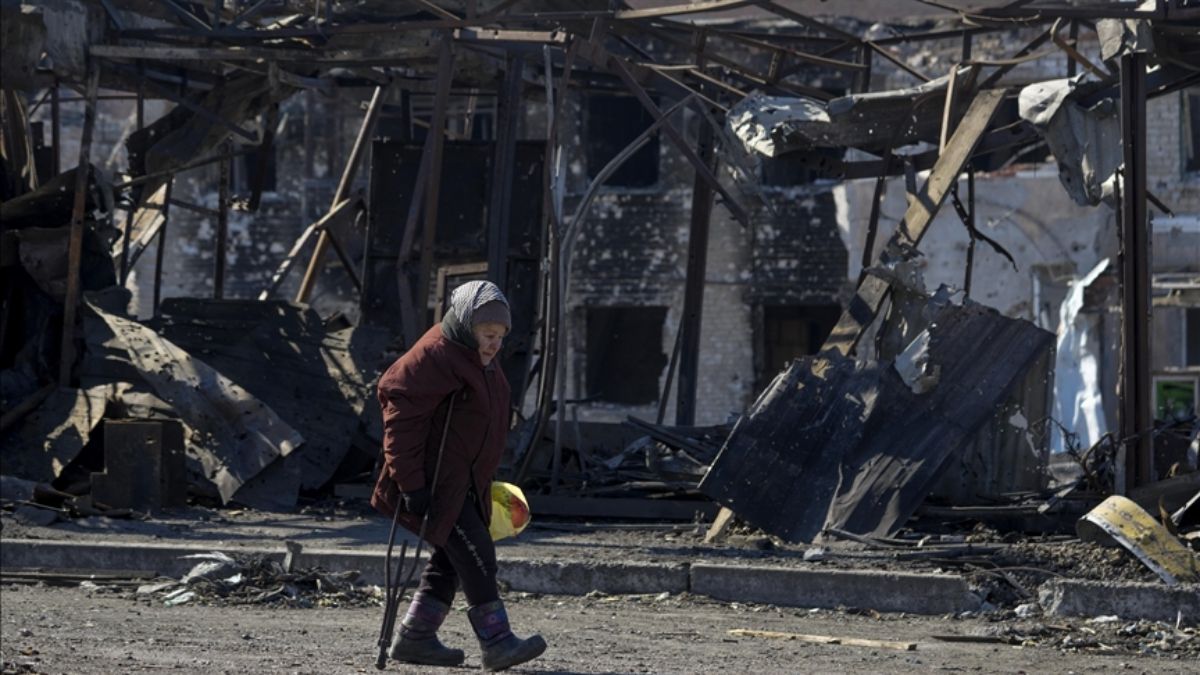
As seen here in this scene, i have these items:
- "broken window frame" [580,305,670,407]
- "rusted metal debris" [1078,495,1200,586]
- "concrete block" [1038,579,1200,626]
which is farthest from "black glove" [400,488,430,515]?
"broken window frame" [580,305,670,407]

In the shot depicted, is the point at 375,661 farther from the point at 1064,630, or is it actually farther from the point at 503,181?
the point at 503,181

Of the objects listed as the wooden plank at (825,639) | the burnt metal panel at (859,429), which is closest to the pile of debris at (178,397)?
the burnt metal panel at (859,429)

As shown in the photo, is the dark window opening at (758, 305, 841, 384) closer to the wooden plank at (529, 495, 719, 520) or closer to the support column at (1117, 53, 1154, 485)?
the wooden plank at (529, 495, 719, 520)

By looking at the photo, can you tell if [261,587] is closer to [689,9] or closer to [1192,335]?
[689,9]

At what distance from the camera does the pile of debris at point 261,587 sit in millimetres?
9844

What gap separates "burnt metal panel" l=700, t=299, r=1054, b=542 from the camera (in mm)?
11469

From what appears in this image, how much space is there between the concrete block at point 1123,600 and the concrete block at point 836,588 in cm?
47

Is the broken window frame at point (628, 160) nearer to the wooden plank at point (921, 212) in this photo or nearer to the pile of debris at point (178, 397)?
the pile of debris at point (178, 397)

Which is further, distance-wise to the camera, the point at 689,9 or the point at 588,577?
the point at 689,9

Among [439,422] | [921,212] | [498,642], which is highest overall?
[921,212]

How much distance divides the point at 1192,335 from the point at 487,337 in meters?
21.4

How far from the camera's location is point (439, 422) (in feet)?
24.1

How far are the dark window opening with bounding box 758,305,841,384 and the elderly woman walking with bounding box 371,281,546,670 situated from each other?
873 inches

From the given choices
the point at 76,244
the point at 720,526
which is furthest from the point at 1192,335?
the point at 76,244
